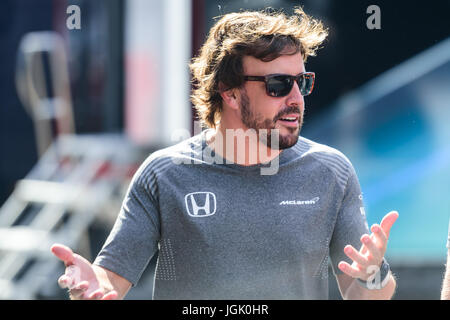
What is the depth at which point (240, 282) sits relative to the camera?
216cm

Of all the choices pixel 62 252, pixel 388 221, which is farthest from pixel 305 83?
pixel 62 252

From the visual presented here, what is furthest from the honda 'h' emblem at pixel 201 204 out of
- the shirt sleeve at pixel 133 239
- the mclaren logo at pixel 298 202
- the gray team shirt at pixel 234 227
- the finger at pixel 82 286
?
the finger at pixel 82 286

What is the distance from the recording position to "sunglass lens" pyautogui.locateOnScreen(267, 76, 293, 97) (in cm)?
227

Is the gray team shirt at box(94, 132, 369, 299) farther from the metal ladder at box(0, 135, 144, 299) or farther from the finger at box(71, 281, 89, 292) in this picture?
the metal ladder at box(0, 135, 144, 299)

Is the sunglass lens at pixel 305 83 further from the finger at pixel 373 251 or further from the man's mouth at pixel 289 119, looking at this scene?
the finger at pixel 373 251

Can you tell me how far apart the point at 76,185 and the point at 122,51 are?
3.27 feet

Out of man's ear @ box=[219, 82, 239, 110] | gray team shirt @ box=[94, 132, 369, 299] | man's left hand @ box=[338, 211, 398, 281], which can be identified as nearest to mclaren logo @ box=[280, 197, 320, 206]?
gray team shirt @ box=[94, 132, 369, 299]

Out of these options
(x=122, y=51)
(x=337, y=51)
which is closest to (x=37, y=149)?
(x=122, y=51)

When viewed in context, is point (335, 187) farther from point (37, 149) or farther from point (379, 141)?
point (37, 149)

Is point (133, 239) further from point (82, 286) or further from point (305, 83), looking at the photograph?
point (305, 83)

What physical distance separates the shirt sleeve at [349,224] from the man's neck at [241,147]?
27 centimetres

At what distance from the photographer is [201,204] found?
2217mm

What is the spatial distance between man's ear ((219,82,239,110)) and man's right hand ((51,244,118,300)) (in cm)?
75

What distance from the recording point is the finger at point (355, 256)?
192 centimetres
